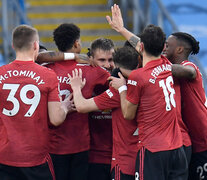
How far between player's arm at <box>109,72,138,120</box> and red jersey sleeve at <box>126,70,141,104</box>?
58 mm

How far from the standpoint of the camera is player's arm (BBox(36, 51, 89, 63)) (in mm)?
5590

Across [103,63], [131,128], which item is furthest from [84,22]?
[131,128]

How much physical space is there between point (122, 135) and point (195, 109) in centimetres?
96

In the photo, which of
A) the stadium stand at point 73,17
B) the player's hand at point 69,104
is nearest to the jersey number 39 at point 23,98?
the player's hand at point 69,104

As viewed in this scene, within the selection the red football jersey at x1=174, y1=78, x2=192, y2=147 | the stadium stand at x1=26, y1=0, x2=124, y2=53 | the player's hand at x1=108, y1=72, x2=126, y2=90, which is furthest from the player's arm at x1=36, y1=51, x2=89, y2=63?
the stadium stand at x1=26, y1=0, x2=124, y2=53

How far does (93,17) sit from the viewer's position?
12.8m

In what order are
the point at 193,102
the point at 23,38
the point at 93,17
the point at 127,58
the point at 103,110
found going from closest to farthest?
1. the point at 23,38
2. the point at 127,58
3. the point at 193,102
4. the point at 103,110
5. the point at 93,17

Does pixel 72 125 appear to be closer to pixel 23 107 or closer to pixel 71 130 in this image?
pixel 71 130

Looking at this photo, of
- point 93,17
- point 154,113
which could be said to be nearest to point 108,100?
point 154,113

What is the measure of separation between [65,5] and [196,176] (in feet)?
27.5

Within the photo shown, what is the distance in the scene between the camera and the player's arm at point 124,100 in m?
4.98

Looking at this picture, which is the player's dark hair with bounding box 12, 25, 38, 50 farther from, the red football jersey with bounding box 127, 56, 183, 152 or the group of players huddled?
the red football jersey with bounding box 127, 56, 183, 152

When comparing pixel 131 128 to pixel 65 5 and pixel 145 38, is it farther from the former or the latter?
pixel 65 5

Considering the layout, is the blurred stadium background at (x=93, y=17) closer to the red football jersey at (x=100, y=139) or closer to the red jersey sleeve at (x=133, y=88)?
the red football jersey at (x=100, y=139)
